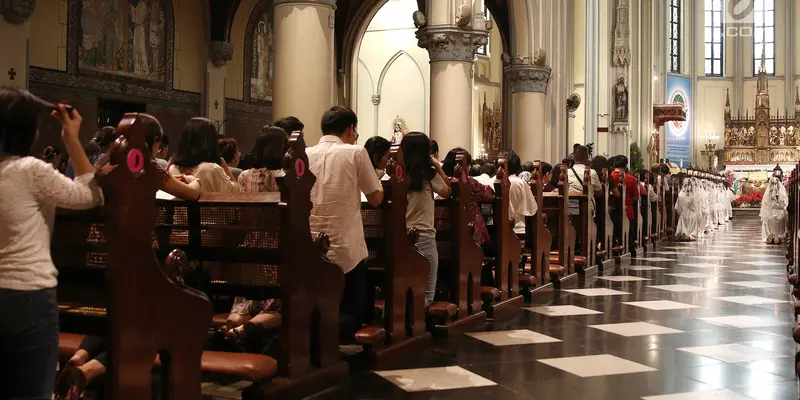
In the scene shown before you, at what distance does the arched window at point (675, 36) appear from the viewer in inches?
1507

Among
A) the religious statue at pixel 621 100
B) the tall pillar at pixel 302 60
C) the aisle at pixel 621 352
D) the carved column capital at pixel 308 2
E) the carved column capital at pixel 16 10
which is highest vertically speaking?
the religious statue at pixel 621 100

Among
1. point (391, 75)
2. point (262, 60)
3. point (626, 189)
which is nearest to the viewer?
point (626, 189)

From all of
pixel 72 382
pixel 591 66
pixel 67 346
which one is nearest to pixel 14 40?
pixel 67 346

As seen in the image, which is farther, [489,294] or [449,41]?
[449,41]

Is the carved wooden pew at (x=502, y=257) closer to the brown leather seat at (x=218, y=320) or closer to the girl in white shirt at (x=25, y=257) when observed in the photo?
the brown leather seat at (x=218, y=320)

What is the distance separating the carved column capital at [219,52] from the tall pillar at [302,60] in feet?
22.4

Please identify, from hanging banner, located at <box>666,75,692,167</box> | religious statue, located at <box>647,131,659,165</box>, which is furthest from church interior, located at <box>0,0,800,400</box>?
hanging banner, located at <box>666,75,692,167</box>

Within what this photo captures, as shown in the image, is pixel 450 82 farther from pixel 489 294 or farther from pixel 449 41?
pixel 489 294

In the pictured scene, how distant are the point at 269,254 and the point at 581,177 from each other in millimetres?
7259

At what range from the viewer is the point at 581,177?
1041 cm

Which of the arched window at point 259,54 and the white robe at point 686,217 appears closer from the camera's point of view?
the arched window at point 259,54

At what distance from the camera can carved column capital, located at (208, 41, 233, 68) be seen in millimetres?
Result: 15211

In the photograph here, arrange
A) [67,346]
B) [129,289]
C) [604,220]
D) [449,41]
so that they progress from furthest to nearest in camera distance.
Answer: [449,41]
[604,220]
[67,346]
[129,289]

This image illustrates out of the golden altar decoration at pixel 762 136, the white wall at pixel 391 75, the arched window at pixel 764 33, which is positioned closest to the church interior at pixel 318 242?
the white wall at pixel 391 75
